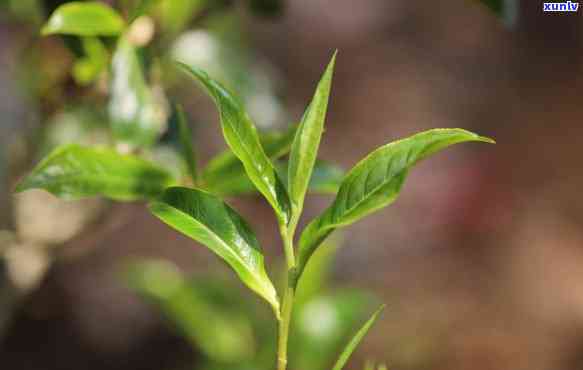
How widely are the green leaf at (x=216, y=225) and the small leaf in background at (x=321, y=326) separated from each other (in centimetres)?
75

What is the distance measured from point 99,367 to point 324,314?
95 centimetres

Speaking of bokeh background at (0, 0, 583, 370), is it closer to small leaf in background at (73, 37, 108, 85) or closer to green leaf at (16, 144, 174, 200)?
small leaf in background at (73, 37, 108, 85)

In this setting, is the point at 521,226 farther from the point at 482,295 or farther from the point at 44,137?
the point at 44,137

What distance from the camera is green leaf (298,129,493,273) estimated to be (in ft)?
1.43

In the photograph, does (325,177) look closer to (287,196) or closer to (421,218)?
(287,196)

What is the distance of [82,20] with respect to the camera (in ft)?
2.29

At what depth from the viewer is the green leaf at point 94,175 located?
0.59m

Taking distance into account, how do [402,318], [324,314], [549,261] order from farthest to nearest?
[549,261]
[402,318]
[324,314]

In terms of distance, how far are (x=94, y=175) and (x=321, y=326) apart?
2.30 ft

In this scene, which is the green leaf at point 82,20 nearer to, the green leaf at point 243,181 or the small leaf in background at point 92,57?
the small leaf in background at point 92,57

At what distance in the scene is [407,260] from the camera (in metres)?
2.25

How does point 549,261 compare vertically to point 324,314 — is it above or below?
below

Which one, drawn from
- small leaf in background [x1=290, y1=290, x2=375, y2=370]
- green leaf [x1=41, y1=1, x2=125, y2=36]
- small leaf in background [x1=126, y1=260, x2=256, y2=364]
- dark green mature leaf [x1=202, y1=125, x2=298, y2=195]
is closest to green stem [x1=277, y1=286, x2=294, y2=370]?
dark green mature leaf [x1=202, y1=125, x2=298, y2=195]

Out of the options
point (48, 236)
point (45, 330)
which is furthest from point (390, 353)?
point (48, 236)
